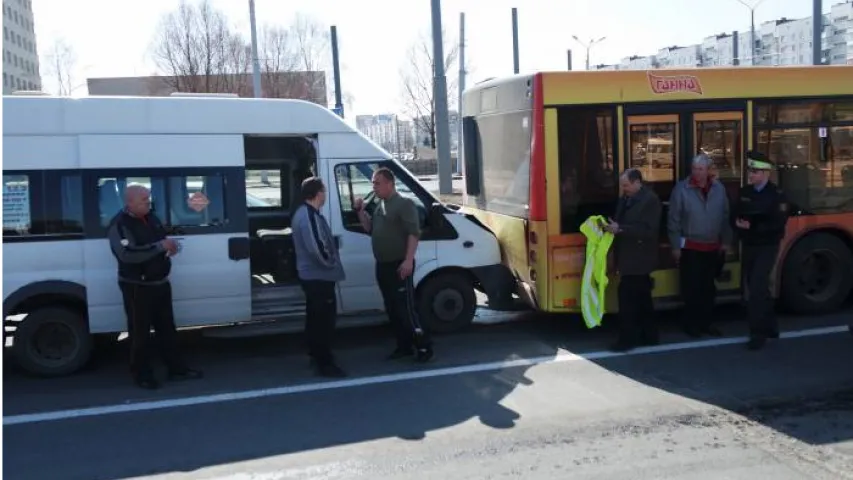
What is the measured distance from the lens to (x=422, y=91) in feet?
156

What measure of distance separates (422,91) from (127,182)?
41826 millimetres

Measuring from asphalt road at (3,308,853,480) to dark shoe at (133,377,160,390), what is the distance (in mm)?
122

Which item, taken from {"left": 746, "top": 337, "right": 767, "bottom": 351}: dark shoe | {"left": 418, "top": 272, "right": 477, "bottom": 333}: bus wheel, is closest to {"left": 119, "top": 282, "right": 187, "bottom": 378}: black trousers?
{"left": 418, "top": 272, "right": 477, "bottom": 333}: bus wheel

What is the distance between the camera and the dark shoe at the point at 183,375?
6.42 m

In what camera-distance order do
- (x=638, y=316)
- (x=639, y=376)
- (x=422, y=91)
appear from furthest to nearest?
(x=422, y=91), (x=638, y=316), (x=639, y=376)

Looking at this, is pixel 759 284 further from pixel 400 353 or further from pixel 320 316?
pixel 320 316

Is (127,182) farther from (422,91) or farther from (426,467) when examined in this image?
(422,91)

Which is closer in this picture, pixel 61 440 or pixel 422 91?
pixel 61 440

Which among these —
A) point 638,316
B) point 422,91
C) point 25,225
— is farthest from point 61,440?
point 422,91

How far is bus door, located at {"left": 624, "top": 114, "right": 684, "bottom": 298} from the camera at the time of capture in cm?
741

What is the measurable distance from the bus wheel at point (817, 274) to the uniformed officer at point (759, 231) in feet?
3.78

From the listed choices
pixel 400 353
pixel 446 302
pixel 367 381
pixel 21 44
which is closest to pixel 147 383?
pixel 367 381

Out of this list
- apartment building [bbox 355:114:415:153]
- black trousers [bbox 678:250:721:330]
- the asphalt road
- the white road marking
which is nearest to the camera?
the asphalt road

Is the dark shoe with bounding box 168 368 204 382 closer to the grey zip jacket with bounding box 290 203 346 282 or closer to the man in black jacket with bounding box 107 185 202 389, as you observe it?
the man in black jacket with bounding box 107 185 202 389
